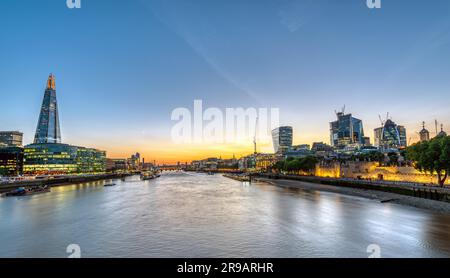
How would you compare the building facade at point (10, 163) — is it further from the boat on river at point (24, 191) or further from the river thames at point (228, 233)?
the river thames at point (228, 233)

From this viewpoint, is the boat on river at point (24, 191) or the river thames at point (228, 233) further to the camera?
the boat on river at point (24, 191)

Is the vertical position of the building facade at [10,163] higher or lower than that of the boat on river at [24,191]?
higher

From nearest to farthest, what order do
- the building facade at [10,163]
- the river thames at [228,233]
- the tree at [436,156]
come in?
the river thames at [228,233]
the tree at [436,156]
the building facade at [10,163]

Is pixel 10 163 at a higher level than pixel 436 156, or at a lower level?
lower

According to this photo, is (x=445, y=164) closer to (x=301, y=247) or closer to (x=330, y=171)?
(x=301, y=247)

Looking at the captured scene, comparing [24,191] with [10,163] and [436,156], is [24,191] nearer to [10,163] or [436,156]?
[436,156]

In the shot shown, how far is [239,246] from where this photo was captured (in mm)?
25297

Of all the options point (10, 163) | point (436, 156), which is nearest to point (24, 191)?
point (436, 156)

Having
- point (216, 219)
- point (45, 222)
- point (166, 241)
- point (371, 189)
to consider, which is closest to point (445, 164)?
point (371, 189)

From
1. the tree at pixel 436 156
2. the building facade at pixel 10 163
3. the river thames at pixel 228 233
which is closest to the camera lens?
the river thames at pixel 228 233

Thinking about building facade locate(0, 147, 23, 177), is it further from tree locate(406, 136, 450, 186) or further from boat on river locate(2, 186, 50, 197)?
tree locate(406, 136, 450, 186)

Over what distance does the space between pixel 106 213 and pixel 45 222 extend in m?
9.14

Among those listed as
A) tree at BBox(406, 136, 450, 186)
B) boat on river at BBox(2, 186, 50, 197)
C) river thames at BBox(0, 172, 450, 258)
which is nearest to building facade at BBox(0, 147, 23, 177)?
boat on river at BBox(2, 186, 50, 197)

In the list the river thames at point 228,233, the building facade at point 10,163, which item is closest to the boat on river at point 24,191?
the river thames at point 228,233
